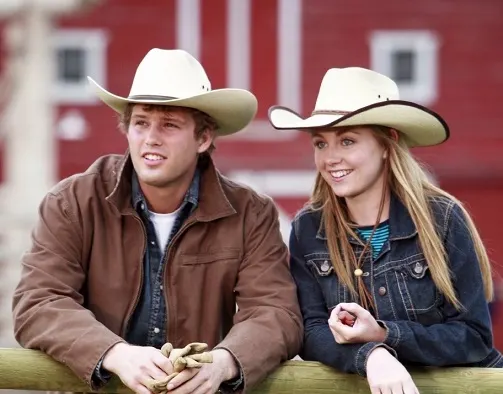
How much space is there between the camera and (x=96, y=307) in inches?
156

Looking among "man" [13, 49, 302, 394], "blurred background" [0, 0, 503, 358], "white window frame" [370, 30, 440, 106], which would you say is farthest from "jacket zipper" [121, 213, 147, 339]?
"white window frame" [370, 30, 440, 106]

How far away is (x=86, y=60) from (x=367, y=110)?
17632 millimetres

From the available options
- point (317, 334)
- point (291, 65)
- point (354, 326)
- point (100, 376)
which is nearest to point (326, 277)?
point (317, 334)

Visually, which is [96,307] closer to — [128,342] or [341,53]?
[128,342]

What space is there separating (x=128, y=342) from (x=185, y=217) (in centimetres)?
40

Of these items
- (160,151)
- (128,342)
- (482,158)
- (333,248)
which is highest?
(160,151)

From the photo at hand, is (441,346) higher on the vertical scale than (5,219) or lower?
higher

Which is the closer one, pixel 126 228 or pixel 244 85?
pixel 126 228

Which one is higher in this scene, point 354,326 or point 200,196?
point 200,196

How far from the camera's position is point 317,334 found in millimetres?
3834

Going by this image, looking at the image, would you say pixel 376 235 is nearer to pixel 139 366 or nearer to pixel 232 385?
pixel 232 385

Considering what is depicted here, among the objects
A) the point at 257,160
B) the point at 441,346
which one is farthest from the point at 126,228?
the point at 257,160

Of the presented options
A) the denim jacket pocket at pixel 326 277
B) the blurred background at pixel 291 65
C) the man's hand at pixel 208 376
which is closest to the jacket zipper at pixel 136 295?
the man's hand at pixel 208 376

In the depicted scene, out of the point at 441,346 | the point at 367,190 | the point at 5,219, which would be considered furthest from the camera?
the point at 5,219
